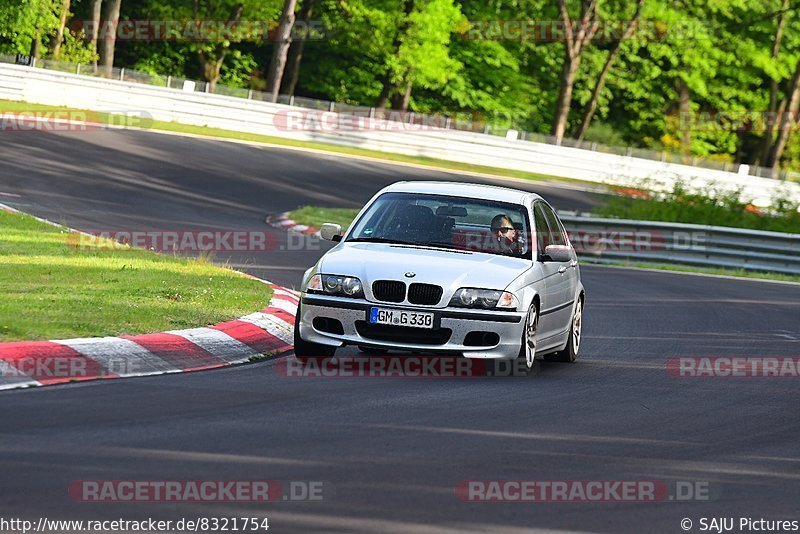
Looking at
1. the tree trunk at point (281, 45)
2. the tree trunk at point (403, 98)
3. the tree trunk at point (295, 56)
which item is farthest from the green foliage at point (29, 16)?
the tree trunk at point (403, 98)

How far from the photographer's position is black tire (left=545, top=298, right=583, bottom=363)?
12234 millimetres

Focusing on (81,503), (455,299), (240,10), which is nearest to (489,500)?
(81,503)

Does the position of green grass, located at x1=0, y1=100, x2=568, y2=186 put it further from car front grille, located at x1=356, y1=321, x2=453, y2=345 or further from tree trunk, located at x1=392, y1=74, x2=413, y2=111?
car front grille, located at x1=356, y1=321, x2=453, y2=345

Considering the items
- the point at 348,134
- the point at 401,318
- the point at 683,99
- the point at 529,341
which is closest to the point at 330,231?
the point at 401,318

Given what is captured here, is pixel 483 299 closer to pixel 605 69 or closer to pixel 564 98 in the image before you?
pixel 564 98

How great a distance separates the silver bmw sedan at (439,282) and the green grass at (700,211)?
726 inches

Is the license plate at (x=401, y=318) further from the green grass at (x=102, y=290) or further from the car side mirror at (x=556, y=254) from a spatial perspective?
the green grass at (x=102, y=290)

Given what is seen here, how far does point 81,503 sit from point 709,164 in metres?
43.6

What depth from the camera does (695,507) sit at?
6598mm

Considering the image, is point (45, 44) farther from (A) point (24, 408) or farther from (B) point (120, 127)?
(A) point (24, 408)

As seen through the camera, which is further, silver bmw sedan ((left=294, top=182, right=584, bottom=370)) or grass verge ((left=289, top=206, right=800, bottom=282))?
grass verge ((left=289, top=206, right=800, bottom=282))

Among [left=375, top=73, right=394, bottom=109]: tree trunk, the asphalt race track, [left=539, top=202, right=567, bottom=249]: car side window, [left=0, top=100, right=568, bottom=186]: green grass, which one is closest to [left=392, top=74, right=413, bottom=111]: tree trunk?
[left=375, top=73, right=394, bottom=109]: tree trunk

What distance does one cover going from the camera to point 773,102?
7506 cm

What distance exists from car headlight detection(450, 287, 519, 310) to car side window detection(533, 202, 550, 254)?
47.3 inches
